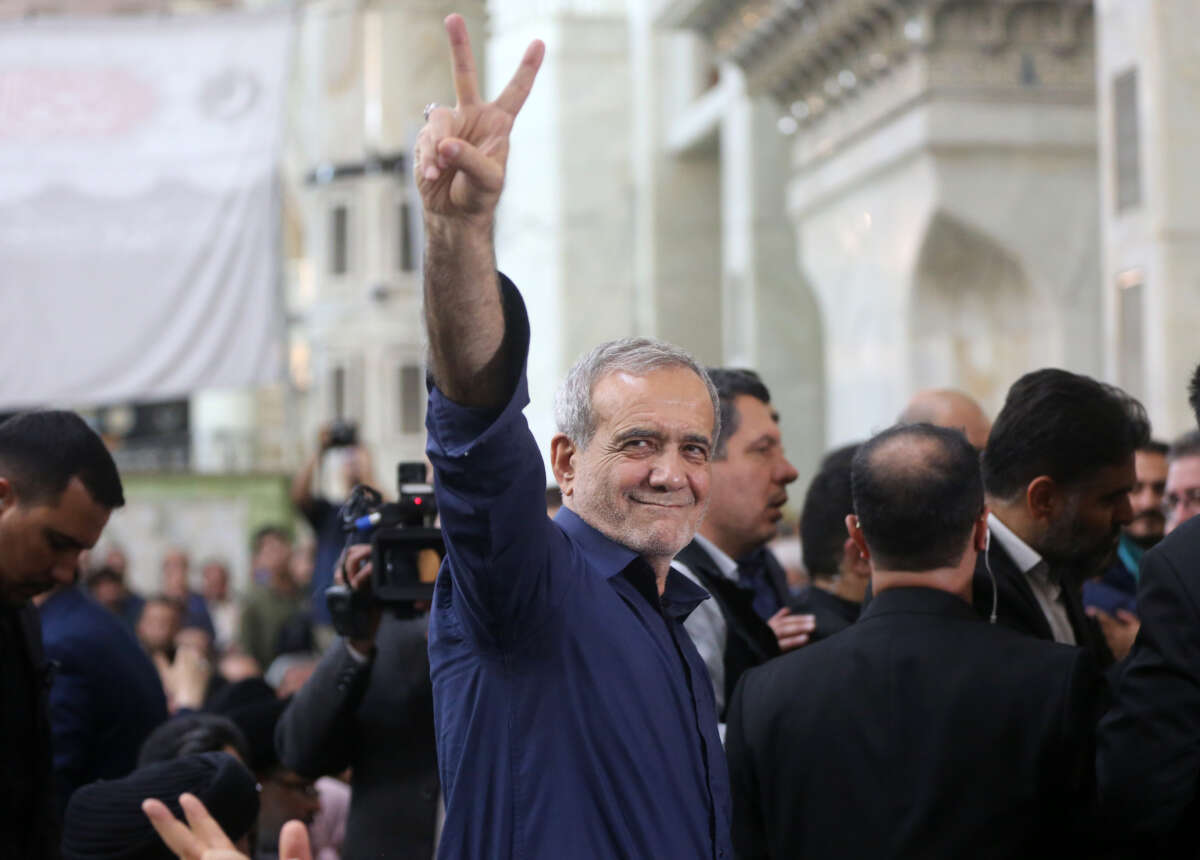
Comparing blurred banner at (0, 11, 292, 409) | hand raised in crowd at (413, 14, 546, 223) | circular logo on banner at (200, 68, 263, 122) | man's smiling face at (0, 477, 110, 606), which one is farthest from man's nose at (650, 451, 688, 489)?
circular logo on banner at (200, 68, 263, 122)

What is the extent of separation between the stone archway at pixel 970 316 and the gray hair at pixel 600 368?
983cm

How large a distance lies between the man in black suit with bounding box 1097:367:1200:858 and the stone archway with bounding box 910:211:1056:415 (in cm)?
943

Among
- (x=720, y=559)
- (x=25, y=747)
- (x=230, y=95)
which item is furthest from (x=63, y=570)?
(x=230, y=95)

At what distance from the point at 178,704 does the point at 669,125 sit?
47.8 feet

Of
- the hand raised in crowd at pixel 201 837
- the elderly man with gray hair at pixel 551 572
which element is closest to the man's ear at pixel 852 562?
the elderly man with gray hair at pixel 551 572

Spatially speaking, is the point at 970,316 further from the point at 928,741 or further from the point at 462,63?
the point at 462,63

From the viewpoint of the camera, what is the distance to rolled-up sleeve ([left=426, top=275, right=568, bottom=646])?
7.18 ft

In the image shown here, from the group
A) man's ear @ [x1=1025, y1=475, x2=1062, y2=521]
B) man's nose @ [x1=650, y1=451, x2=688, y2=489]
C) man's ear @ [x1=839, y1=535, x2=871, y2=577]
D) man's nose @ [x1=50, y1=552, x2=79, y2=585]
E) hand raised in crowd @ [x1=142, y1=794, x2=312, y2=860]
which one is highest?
man's nose @ [x1=650, y1=451, x2=688, y2=489]

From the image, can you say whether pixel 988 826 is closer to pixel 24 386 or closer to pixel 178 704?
pixel 178 704

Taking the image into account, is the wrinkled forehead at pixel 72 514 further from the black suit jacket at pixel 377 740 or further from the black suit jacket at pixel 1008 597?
the black suit jacket at pixel 1008 597

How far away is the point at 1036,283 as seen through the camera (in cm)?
1198

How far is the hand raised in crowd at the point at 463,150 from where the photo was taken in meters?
2.07

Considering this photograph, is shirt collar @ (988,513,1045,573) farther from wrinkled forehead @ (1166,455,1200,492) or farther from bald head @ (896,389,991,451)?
wrinkled forehead @ (1166,455,1200,492)

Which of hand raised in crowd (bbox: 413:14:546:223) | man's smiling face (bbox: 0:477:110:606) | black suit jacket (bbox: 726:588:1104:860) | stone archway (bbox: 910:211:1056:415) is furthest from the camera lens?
stone archway (bbox: 910:211:1056:415)
